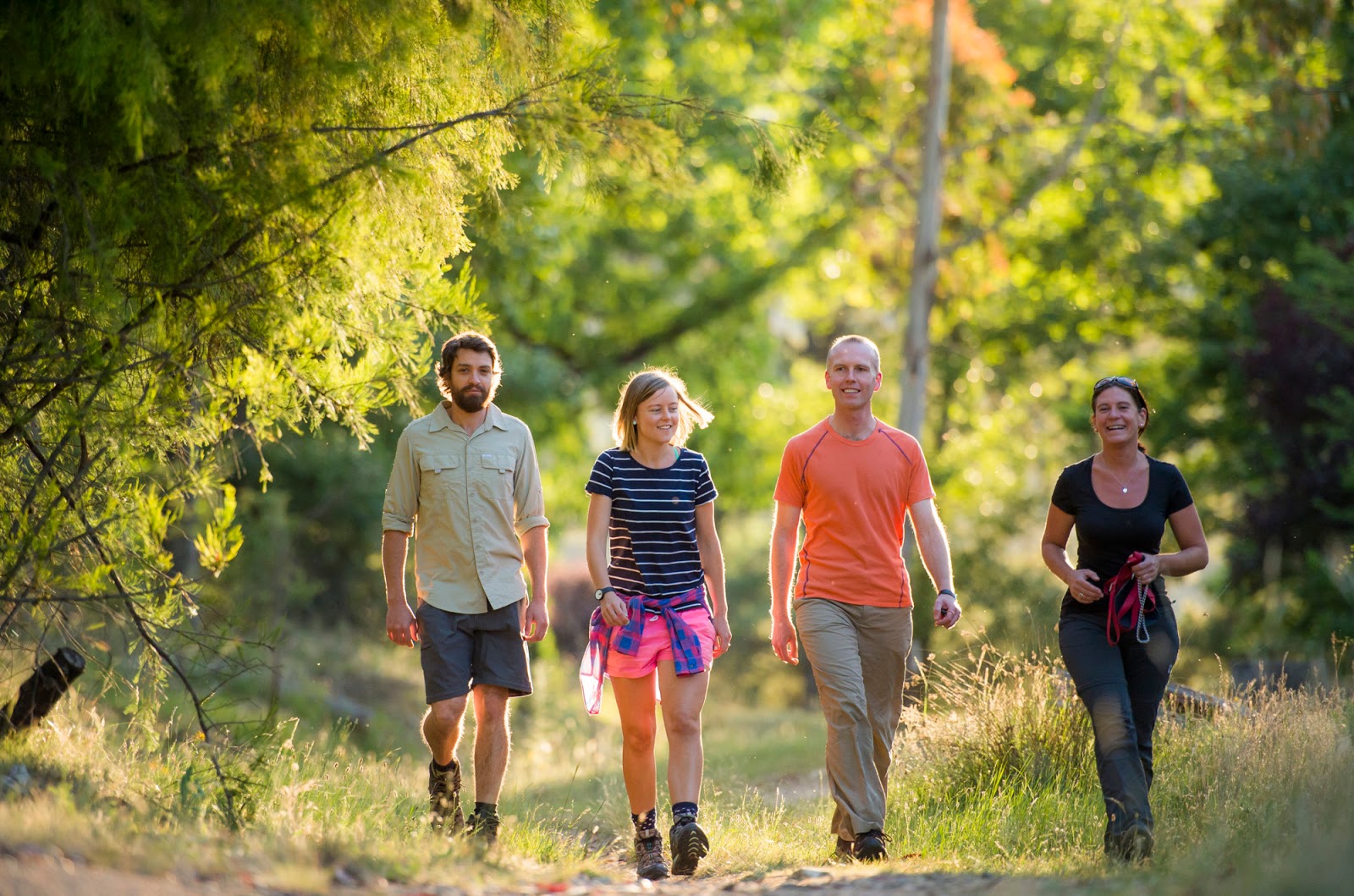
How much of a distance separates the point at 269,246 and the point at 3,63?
113 centimetres

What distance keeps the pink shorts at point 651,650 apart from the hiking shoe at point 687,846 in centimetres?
67

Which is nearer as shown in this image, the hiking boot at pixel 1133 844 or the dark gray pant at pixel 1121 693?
the hiking boot at pixel 1133 844

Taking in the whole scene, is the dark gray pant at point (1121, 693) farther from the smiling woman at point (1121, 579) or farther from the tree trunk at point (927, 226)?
the tree trunk at point (927, 226)

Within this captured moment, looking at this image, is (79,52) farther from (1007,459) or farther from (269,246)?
(1007,459)

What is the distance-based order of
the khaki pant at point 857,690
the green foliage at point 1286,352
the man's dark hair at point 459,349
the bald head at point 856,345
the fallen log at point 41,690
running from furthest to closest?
the green foliage at point 1286,352
the bald head at point 856,345
the fallen log at point 41,690
the man's dark hair at point 459,349
the khaki pant at point 857,690

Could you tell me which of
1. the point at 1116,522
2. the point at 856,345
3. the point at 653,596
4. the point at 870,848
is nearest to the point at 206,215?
the point at 653,596

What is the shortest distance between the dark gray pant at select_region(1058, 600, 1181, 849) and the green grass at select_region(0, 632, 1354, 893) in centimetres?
24

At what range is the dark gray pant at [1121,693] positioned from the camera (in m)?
5.50

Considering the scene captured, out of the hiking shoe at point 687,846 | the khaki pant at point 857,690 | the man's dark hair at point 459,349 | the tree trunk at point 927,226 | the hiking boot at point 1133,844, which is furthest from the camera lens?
the tree trunk at point 927,226

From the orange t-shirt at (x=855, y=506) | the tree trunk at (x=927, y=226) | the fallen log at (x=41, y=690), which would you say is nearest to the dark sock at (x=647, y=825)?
the orange t-shirt at (x=855, y=506)

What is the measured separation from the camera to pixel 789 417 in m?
25.1

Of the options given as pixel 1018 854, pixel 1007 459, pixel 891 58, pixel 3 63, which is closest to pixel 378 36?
pixel 3 63

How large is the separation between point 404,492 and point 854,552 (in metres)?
2.07

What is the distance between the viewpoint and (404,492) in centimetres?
607
